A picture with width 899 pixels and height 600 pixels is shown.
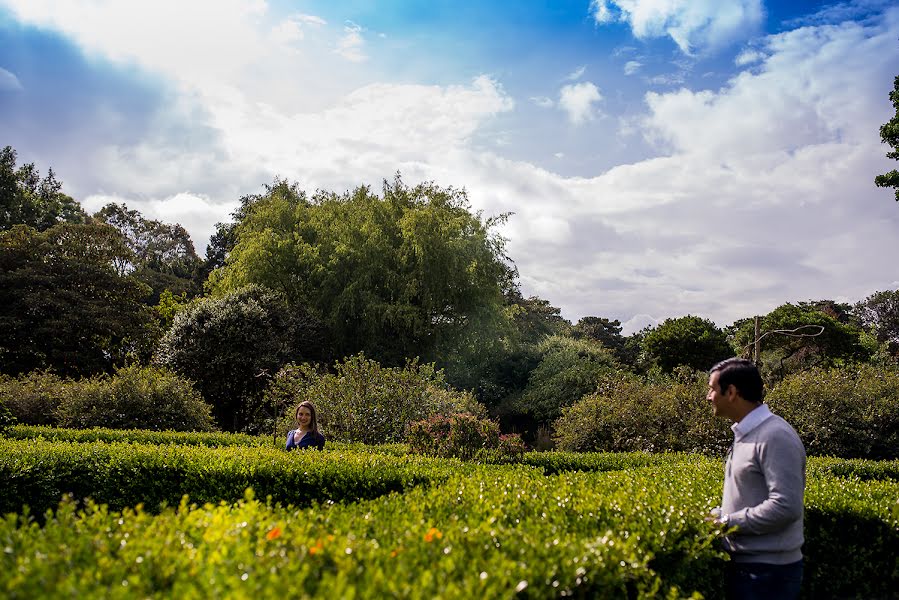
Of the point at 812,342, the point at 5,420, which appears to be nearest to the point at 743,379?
the point at 5,420

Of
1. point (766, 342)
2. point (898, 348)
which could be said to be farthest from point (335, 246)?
point (898, 348)

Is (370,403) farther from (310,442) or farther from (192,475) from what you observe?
(192,475)

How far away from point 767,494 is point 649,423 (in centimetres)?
1163

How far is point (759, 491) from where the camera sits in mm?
3586

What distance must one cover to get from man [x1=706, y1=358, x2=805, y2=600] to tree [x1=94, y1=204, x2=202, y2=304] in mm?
39118

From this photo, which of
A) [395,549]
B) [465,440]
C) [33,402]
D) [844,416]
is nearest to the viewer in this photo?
[395,549]

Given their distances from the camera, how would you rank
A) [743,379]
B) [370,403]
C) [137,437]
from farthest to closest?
1. [370,403]
2. [137,437]
3. [743,379]

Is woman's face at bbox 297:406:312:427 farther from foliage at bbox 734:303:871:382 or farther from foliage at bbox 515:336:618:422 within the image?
foliage at bbox 734:303:871:382

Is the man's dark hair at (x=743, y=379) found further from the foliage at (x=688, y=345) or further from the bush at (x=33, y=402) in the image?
the foliage at (x=688, y=345)

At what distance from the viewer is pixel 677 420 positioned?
14.6 meters

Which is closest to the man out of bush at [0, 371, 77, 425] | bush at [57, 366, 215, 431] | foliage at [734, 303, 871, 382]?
bush at [57, 366, 215, 431]

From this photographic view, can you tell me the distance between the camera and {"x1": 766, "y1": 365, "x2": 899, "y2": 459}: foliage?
1391cm

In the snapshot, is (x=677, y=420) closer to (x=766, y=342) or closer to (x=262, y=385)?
(x=262, y=385)

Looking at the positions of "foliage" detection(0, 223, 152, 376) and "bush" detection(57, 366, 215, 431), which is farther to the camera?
"foliage" detection(0, 223, 152, 376)
